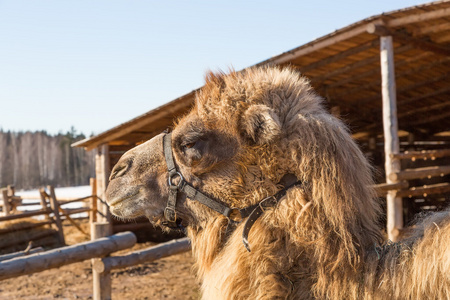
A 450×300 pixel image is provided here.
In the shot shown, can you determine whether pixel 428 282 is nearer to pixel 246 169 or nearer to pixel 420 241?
pixel 420 241

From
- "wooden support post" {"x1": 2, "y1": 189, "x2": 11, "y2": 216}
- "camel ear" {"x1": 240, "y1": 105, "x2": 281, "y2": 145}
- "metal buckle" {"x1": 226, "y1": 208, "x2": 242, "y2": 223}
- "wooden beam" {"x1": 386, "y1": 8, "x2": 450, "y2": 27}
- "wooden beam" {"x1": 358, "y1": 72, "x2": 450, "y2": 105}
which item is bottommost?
"wooden support post" {"x1": 2, "y1": 189, "x2": 11, "y2": 216}

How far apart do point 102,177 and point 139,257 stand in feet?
22.5

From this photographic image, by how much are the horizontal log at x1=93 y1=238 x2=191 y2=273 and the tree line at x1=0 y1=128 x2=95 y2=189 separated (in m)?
25.2

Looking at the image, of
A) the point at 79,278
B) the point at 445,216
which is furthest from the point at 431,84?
the point at 445,216

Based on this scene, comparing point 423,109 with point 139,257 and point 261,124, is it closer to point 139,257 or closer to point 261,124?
point 139,257

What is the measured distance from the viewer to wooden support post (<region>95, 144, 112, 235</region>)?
36.7 feet

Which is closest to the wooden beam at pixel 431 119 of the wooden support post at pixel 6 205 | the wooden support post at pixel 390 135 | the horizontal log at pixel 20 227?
the wooden support post at pixel 390 135

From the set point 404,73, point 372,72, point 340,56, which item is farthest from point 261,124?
point 404,73

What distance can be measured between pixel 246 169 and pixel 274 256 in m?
Answer: 0.42

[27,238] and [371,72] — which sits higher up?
[371,72]

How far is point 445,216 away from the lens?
1829mm

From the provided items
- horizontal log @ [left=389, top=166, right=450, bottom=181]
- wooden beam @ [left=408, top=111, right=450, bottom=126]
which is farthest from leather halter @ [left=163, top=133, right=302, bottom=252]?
wooden beam @ [left=408, top=111, right=450, bottom=126]

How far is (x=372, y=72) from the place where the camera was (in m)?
9.34

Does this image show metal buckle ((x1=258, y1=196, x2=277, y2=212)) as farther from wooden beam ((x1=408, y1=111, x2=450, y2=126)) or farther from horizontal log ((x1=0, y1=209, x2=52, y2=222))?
wooden beam ((x1=408, y1=111, x2=450, y2=126))
